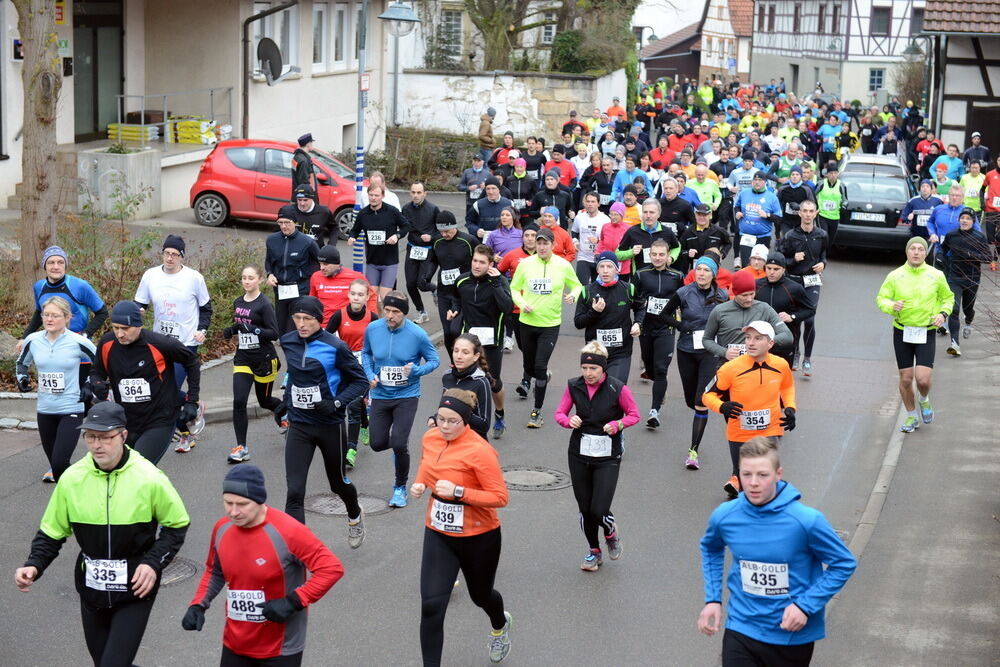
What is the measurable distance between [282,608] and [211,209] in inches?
766

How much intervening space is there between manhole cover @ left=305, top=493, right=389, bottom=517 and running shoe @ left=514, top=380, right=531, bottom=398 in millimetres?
3814

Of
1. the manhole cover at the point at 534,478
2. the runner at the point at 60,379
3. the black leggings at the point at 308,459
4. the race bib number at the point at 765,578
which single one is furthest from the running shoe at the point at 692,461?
the race bib number at the point at 765,578

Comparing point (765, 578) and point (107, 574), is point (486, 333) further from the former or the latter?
point (765, 578)

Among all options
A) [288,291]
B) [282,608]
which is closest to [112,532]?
[282,608]

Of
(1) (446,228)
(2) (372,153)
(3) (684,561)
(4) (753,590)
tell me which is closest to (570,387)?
(3) (684,561)

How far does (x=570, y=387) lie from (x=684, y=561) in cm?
152

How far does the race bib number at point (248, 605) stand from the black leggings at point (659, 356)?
7678mm

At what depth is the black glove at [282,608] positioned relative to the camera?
6.15 m

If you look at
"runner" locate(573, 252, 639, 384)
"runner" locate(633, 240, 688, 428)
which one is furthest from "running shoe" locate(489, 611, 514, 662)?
"runner" locate(633, 240, 688, 428)

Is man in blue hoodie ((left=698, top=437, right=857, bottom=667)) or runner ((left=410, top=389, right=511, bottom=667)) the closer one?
man in blue hoodie ((left=698, top=437, right=857, bottom=667))

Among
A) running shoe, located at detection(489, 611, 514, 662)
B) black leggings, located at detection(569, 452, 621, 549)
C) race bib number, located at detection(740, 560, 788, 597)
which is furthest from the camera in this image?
black leggings, located at detection(569, 452, 621, 549)

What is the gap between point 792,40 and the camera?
83188 mm

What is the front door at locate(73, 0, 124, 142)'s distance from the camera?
27531mm

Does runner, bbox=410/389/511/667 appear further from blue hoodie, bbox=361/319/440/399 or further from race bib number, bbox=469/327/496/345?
race bib number, bbox=469/327/496/345
